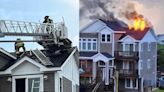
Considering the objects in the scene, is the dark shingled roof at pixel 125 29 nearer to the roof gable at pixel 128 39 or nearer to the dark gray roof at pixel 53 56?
the roof gable at pixel 128 39

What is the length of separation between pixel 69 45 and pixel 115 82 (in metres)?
0.50

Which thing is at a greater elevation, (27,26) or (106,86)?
(27,26)

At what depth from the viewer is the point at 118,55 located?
356 centimetres

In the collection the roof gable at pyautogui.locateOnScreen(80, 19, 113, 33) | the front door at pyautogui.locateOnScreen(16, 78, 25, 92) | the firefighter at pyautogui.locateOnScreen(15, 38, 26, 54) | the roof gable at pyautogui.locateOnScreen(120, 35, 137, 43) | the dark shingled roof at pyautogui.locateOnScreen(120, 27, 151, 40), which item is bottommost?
the front door at pyautogui.locateOnScreen(16, 78, 25, 92)

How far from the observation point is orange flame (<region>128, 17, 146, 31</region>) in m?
3.49

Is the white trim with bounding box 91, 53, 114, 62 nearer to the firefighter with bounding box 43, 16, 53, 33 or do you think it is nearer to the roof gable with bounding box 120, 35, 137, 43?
the roof gable with bounding box 120, 35, 137, 43

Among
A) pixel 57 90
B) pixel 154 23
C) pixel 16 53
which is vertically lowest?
pixel 57 90

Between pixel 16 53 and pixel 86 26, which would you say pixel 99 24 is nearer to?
pixel 86 26

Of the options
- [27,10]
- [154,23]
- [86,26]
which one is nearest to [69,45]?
[86,26]

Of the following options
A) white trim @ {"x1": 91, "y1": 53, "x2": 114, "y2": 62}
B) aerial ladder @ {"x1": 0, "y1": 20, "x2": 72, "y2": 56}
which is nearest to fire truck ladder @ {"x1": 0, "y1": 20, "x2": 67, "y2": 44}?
aerial ladder @ {"x1": 0, "y1": 20, "x2": 72, "y2": 56}

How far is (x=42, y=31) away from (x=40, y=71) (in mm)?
324

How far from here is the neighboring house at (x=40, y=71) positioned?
12.0ft

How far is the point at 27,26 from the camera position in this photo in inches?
144

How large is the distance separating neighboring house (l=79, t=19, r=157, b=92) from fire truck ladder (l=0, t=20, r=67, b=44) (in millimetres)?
192
